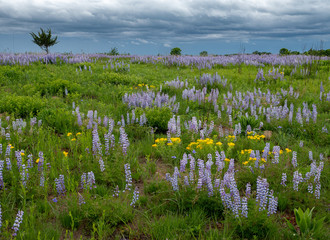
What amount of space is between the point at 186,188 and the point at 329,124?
16.5ft

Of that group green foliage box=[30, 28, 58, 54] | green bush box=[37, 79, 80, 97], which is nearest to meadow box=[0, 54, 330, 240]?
green bush box=[37, 79, 80, 97]

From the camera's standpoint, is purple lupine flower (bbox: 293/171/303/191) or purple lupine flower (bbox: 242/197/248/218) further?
purple lupine flower (bbox: 293/171/303/191)

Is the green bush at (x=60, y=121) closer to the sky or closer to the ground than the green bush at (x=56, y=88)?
closer to the ground

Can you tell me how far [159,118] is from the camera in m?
6.58

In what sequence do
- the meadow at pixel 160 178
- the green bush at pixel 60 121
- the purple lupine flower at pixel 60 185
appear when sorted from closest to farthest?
the meadow at pixel 160 178 → the purple lupine flower at pixel 60 185 → the green bush at pixel 60 121

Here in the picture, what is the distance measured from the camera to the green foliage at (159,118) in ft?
21.5

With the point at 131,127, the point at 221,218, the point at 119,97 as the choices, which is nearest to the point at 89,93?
the point at 119,97

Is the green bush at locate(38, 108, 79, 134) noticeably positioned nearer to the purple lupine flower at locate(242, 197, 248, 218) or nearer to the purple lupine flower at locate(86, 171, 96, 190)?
the purple lupine flower at locate(86, 171, 96, 190)

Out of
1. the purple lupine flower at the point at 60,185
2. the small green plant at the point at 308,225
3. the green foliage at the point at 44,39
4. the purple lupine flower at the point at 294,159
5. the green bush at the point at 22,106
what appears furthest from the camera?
the green foliage at the point at 44,39

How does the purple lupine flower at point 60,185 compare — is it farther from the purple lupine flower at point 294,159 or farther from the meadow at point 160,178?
the purple lupine flower at point 294,159

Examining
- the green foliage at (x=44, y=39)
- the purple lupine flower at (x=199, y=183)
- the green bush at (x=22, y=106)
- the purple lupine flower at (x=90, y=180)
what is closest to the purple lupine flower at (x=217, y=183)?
the purple lupine flower at (x=199, y=183)

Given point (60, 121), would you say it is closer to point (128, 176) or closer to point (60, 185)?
point (60, 185)

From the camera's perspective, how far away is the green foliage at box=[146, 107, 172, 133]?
21.5 feet

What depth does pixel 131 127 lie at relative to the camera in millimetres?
6359
